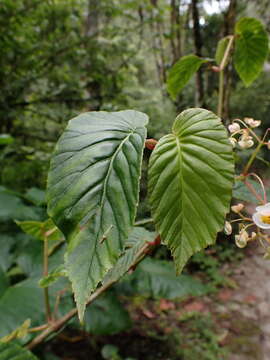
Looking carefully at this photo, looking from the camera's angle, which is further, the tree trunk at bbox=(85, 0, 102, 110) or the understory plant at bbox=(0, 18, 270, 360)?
the tree trunk at bbox=(85, 0, 102, 110)

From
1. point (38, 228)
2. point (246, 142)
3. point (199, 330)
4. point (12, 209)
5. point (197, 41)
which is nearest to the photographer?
point (246, 142)

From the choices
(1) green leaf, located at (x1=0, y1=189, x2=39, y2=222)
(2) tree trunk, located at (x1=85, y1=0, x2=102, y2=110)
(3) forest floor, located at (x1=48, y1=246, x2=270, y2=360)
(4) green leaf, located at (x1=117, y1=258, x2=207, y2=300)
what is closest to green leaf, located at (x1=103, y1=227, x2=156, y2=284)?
(4) green leaf, located at (x1=117, y1=258, x2=207, y2=300)

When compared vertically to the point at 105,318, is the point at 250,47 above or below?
above

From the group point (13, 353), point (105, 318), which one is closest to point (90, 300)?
point (13, 353)

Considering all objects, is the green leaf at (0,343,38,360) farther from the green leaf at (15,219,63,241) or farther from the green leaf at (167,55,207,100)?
the green leaf at (167,55,207,100)

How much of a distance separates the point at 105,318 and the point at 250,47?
1.12 m

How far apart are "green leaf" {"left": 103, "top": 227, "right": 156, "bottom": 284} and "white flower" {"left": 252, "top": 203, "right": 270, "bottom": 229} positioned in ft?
0.69

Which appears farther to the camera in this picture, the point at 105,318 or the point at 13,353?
the point at 105,318

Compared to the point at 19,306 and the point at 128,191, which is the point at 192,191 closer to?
the point at 128,191

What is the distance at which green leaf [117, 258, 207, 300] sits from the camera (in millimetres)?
1323

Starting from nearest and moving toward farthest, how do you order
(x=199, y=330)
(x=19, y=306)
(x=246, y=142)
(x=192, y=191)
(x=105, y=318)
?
1. (x=192, y=191)
2. (x=246, y=142)
3. (x=19, y=306)
4. (x=105, y=318)
5. (x=199, y=330)

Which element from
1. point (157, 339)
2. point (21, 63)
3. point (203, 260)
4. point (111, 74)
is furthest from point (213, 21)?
point (157, 339)

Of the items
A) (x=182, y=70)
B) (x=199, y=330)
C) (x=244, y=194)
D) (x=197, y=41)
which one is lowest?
(x=199, y=330)

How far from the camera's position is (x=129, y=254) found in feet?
1.77
